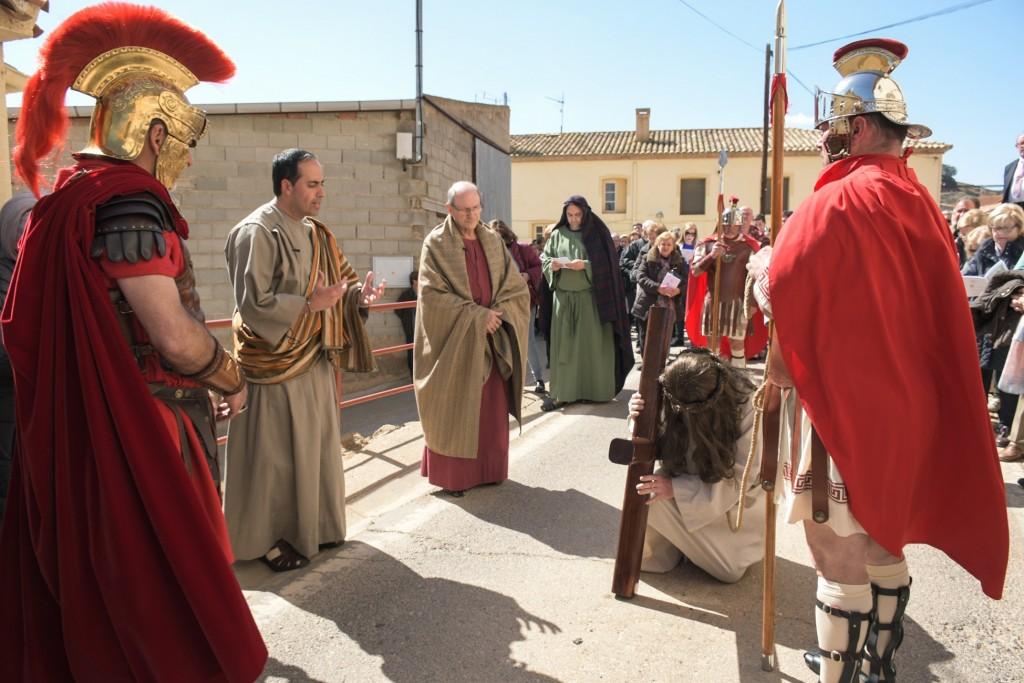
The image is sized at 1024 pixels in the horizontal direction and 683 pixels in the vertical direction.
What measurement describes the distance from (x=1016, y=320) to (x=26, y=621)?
599 cm

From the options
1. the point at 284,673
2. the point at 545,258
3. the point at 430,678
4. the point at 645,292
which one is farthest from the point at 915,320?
the point at 645,292

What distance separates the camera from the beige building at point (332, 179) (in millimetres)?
9852

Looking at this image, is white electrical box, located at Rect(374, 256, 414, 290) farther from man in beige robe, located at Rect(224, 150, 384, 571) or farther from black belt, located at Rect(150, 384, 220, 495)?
black belt, located at Rect(150, 384, 220, 495)

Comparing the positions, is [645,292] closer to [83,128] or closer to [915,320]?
[915,320]

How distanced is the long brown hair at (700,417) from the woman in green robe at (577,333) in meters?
4.16

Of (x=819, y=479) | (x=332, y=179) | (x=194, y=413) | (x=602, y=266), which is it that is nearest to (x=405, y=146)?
(x=332, y=179)

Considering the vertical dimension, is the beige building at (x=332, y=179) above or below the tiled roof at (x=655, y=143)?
below

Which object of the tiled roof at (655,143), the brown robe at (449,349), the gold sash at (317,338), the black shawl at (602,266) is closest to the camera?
the gold sash at (317,338)

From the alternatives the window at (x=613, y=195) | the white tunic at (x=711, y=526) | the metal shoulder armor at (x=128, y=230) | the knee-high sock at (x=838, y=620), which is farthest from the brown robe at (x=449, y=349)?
the window at (x=613, y=195)

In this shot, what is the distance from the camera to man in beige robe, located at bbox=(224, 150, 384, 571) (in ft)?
11.0

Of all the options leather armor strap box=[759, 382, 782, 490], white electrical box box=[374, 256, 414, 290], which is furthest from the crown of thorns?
white electrical box box=[374, 256, 414, 290]

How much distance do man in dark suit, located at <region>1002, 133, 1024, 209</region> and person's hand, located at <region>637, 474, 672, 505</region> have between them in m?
6.04

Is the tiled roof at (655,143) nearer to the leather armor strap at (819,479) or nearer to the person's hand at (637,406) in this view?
the person's hand at (637,406)

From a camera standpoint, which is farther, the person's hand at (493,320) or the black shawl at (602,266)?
the black shawl at (602,266)
